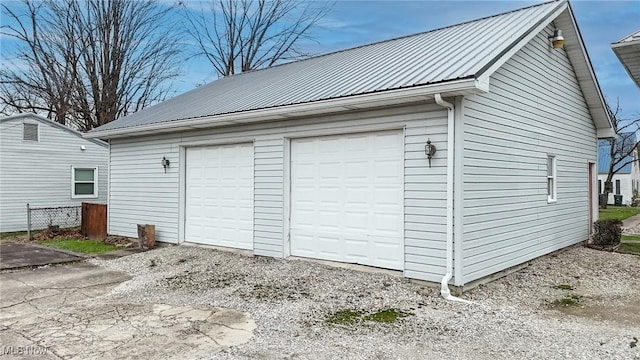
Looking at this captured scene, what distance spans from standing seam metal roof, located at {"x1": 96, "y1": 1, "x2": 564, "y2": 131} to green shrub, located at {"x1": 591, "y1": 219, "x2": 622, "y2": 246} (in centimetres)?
533

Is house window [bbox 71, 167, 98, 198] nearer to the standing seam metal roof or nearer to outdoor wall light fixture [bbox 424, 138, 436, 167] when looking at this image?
the standing seam metal roof

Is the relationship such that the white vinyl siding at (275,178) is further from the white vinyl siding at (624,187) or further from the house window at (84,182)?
the white vinyl siding at (624,187)

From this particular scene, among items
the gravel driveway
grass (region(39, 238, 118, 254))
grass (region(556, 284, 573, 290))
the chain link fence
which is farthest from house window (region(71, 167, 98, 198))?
grass (region(556, 284, 573, 290))

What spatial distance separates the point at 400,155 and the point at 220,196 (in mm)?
4245

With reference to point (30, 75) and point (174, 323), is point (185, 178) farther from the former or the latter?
point (30, 75)

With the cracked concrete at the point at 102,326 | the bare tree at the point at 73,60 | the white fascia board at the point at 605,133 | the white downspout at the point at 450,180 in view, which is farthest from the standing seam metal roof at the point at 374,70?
the bare tree at the point at 73,60

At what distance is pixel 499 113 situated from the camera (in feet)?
22.8

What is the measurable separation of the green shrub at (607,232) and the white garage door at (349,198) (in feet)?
21.6

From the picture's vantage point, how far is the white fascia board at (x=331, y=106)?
5574 millimetres

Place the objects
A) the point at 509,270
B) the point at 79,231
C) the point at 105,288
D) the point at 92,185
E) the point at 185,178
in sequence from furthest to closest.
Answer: the point at 92,185
the point at 79,231
the point at 185,178
the point at 509,270
the point at 105,288

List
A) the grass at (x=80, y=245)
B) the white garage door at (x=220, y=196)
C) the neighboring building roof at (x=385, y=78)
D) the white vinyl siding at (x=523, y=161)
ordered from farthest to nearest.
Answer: the grass at (x=80, y=245) < the white garage door at (x=220, y=196) < the white vinyl siding at (x=523, y=161) < the neighboring building roof at (x=385, y=78)

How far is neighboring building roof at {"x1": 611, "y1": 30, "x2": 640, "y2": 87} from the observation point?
20.8 ft

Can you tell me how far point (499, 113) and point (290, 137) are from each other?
343cm

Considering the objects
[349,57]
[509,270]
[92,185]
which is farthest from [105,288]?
[92,185]
